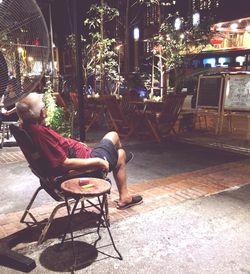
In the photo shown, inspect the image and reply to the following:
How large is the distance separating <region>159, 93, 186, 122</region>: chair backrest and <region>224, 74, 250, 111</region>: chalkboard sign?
1.18 m

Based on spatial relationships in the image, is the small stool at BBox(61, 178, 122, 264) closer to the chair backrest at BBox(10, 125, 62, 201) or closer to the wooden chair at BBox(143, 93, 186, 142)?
the chair backrest at BBox(10, 125, 62, 201)

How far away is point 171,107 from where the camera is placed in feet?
26.2

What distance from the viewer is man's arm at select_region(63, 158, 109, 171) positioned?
10.8ft

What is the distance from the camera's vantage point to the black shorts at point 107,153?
A: 3.72 metres

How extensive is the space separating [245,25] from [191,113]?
349 inches

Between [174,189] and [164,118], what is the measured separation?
3.54 metres

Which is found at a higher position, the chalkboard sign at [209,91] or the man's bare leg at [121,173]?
the chalkboard sign at [209,91]

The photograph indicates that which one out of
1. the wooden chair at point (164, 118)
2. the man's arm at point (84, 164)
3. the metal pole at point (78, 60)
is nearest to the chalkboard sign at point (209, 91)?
the wooden chair at point (164, 118)

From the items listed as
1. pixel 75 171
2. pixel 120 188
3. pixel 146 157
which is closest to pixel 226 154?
pixel 146 157

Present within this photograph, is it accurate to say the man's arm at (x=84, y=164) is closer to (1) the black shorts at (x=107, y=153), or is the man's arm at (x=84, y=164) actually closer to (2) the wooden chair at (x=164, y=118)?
(1) the black shorts at (x=107, y=153)

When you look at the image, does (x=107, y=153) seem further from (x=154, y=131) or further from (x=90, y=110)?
(x=90, y=110)

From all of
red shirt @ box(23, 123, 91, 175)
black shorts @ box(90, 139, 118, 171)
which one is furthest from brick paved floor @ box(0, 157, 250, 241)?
red shirt @ box(23, 123, 91, 175)

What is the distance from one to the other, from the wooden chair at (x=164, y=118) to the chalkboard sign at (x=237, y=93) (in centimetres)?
119

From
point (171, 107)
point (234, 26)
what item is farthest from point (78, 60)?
point (234, 26)
